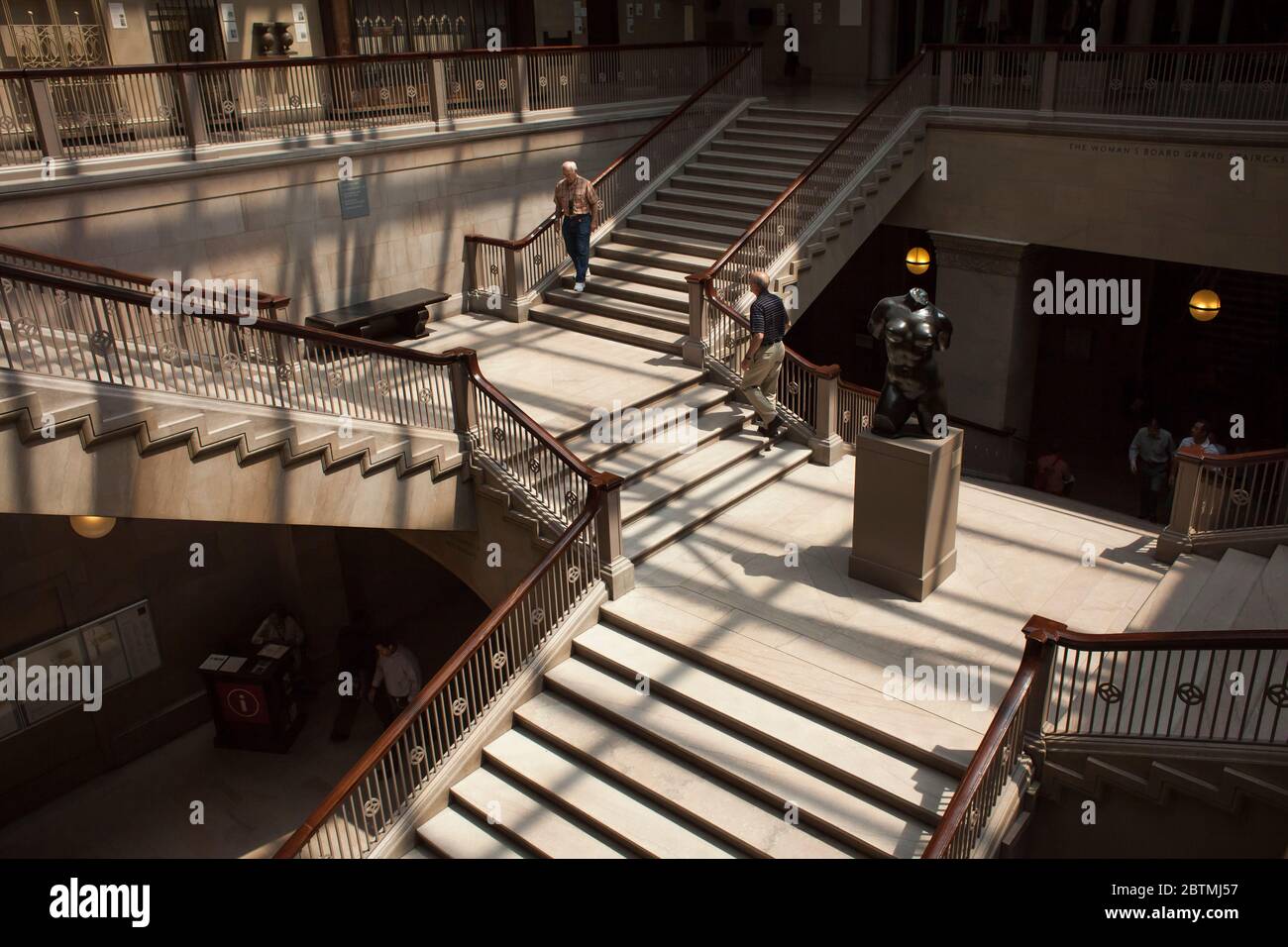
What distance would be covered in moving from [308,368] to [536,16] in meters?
12.1

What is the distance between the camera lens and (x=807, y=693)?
344 inches

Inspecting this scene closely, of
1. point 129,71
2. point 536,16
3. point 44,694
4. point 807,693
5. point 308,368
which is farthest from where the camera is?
point 536,16

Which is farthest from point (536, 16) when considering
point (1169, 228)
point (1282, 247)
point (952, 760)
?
point (952, 760)

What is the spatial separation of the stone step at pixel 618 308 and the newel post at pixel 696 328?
793mm

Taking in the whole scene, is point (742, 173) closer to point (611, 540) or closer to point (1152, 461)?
point (1152, 461)

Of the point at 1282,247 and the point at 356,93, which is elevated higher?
the point at 356,93

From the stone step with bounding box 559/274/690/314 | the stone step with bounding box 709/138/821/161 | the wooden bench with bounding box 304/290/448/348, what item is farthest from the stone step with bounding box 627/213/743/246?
the wooden bench with bounding box 304/290/448/348

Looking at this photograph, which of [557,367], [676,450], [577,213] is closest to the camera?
[676,450]

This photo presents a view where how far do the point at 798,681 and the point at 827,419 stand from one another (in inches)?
182

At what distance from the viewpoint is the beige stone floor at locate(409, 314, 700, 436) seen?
1290 cm

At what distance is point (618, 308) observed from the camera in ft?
51.2

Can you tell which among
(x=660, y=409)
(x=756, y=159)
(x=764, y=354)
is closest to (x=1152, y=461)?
(x=764, y=354)

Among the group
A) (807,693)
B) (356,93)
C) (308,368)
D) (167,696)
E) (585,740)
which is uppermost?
(356,93)
